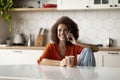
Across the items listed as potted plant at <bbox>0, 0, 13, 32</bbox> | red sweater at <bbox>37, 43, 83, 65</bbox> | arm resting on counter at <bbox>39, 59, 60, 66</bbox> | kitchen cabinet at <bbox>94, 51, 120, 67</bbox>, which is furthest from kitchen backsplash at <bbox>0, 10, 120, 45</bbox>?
arm resting on counter at <bbox>39, 59, 60, 66</bbox>

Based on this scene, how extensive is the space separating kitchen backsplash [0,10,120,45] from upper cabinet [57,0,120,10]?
0.37m

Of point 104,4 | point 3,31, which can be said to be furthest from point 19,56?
point 104,4

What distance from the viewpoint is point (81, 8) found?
13.0 ft

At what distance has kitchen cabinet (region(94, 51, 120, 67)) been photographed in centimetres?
365

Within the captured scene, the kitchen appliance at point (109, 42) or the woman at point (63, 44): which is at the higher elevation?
the woman at point (63, 44)

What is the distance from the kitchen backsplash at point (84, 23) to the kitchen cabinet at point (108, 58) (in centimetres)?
56

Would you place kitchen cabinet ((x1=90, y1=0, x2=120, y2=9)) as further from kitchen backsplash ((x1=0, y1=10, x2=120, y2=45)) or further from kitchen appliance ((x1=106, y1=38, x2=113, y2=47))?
kitchen appliance ((x1=106, y1=38, x2=113, y2=47))

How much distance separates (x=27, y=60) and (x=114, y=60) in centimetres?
138

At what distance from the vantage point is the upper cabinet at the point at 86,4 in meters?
3.81

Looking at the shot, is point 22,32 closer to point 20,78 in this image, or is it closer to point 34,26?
point 34,26

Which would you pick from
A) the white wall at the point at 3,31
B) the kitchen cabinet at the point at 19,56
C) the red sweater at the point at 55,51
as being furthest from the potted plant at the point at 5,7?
the red sweater at the point at 55,51

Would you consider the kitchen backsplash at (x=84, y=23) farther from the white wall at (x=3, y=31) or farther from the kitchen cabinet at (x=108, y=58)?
the kitchen cabinet at (x=108, y=58)

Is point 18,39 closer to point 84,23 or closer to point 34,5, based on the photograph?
point 34,5

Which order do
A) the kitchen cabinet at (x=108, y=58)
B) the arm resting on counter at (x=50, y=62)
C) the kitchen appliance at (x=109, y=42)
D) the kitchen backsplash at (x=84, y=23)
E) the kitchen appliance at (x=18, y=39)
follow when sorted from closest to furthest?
the arm resting on counter at (x=50, y=62) → the kitchen cabinet at (x=108, y=58) → the kitchen appliance at (x=109, y=42) → the kitchen backsplash at (x=84, y=23) → the kitchen appliance at (x=18, y=39)
